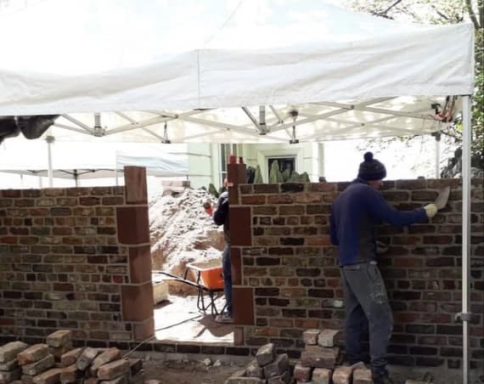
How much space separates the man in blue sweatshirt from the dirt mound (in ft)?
14.4

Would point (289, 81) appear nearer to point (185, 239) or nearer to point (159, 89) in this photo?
point (159, 89)

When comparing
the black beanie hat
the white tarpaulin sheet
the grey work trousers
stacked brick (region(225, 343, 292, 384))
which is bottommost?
stacked brick (region(225, 343, 292, 384))

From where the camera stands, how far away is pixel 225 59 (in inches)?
117

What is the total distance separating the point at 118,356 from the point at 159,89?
7.45ft

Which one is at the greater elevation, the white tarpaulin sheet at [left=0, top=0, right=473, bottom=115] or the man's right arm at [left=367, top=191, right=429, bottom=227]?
the white tarpaulin sheet at [left=0, top=0, right=473, bottom=115]

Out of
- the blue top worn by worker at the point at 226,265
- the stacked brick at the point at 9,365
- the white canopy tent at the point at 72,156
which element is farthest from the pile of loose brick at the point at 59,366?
the white canopy tent at the point at 72,156

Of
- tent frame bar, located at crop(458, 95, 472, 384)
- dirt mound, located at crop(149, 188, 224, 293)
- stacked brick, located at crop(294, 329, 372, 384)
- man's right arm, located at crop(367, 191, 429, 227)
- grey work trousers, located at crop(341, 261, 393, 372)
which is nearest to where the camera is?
tent frame bar, located at crop(458, 95, 472, 384)

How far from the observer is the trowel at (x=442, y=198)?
12.5 feet

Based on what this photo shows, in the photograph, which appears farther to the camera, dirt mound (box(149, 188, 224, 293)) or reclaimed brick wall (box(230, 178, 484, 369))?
dirt mound (box(149, 188, 224, 293))

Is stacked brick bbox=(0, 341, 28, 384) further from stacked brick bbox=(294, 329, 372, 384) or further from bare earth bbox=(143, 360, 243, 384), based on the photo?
stacked brick bbox=(294, 329, 372, 384)

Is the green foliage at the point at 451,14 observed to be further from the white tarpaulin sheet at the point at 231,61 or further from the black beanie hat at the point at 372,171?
the white tarpaulin sheet at the point at 231,61

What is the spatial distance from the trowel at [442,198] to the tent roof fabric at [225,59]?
116 centimetres

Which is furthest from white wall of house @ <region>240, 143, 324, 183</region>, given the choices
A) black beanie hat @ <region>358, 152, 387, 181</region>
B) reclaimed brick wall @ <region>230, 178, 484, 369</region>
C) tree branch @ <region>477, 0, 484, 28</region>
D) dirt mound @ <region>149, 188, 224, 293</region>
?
black beanie hat @ <region>358, 152, 387, 181</region>

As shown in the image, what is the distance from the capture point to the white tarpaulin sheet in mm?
2795
